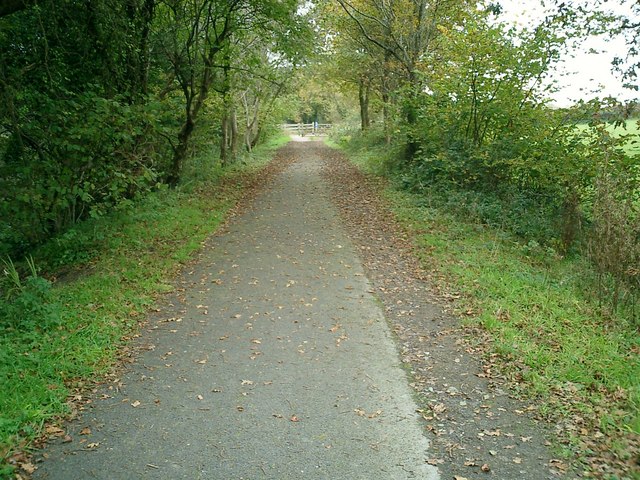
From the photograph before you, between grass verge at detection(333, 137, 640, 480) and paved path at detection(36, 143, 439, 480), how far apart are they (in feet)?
4.02

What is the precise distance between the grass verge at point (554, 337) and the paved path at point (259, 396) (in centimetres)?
123

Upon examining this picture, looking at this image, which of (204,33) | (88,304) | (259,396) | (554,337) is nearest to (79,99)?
(88,304)

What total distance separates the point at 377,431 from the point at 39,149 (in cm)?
709

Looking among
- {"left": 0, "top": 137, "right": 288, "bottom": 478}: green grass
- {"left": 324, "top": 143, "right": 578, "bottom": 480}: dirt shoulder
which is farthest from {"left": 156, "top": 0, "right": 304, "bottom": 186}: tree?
{"left": 324, "top": 143, "right": 578, "bottom": 480}: dirt shoulder

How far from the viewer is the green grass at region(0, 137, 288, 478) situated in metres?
4.57

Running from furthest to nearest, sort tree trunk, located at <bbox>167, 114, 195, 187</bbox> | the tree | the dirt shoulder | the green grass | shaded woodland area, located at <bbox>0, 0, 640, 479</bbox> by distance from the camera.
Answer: tree trunk, located at <bbox>167, 114, 195, 187</bbox>
the tree
shaded woodland area, located at <bbox>0, 0, 640, 479</bbox>
the green grass
the dirt shoulder

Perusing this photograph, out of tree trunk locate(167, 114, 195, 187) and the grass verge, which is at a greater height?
tree trunk locate(167, 114, 195, 187)

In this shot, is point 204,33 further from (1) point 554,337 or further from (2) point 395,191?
(1) point 554,337

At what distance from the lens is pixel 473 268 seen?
8289 mm

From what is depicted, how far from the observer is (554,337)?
19.1ft

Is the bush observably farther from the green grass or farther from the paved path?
the paved path

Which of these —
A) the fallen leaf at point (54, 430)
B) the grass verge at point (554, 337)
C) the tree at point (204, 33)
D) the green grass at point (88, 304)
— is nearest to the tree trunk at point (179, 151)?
the tree at point (204, 33)

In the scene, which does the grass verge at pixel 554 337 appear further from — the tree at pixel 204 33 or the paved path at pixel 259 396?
the tree at pixel 204 33

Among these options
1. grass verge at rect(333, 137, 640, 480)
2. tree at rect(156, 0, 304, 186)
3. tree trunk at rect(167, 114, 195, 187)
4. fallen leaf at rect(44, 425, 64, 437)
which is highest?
tree at rect(156, 0, 304, 186)
